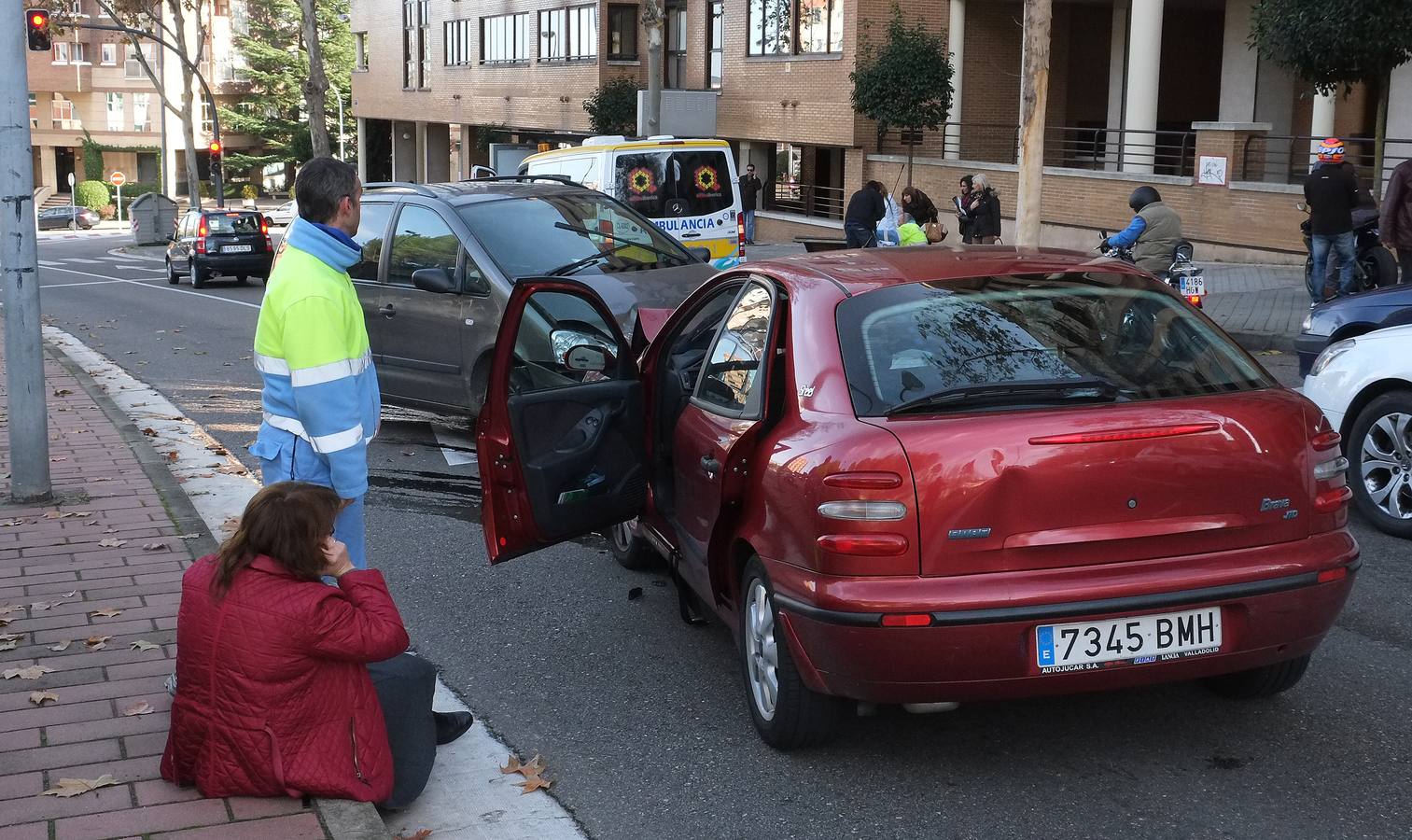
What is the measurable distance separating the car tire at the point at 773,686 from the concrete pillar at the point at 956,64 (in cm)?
2691

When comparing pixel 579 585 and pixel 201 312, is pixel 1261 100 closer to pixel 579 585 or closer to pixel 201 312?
pixel 201 312

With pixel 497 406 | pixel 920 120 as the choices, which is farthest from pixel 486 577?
pixel 920 120

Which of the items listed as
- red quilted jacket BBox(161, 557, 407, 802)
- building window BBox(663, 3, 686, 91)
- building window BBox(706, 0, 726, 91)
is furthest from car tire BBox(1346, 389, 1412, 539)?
building window BBox(663, 3, 686, 91)

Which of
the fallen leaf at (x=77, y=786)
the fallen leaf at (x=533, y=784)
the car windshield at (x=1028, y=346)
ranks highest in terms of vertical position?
the car windshield at (x=1028, y=346)

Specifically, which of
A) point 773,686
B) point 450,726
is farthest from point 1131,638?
point 450,726

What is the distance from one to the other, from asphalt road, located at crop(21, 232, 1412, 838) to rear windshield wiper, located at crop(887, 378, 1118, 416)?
1.14 metres

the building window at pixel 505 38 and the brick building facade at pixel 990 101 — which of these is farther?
the building window at pixel 505 38

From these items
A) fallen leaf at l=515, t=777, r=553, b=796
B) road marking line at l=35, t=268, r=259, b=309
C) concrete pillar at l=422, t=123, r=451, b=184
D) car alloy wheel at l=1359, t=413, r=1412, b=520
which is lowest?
road marking line at l=35, t=268, r=259, b=309

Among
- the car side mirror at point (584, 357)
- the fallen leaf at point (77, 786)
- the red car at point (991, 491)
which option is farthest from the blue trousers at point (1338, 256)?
the fallen leaf at point (77, 786)

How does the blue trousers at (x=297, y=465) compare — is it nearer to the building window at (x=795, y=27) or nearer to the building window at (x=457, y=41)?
the building window at (x=795, y=27)

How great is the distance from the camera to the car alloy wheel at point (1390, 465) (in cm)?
721

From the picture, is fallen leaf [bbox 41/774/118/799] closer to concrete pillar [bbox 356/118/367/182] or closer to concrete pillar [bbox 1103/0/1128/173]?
concrete pillar [bbox 1103/0/1128/173]

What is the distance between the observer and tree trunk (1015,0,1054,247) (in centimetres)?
1645

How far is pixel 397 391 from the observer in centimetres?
1032
